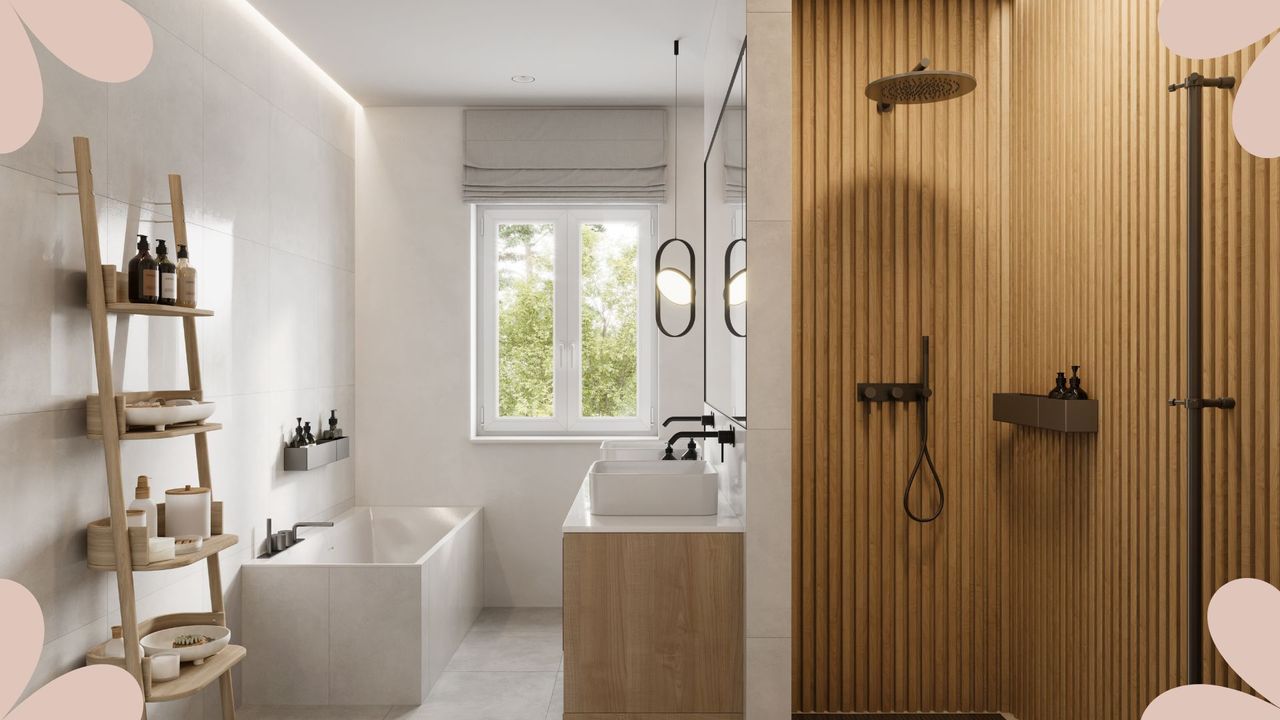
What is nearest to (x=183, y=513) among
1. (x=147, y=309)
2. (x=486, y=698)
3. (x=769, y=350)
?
(x=147, y=309)

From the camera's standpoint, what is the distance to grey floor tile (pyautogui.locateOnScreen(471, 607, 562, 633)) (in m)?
4.09

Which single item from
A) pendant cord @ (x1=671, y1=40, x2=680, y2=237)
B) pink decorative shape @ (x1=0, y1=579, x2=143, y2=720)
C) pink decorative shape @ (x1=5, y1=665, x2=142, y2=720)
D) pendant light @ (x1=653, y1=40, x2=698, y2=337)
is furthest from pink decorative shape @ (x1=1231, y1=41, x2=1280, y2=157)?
pendant cord @ (x1=671, y1=40, x2=680, y2=237)

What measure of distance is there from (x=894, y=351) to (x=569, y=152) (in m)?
2.40

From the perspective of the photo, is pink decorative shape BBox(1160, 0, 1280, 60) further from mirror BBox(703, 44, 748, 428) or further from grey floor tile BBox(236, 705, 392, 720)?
grey floor tile BBox(236, 705, 392, 720)

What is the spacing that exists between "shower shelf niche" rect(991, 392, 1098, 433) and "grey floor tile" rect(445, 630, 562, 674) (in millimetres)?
2215

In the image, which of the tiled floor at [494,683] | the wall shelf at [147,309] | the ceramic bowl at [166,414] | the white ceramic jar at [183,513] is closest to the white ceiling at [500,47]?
the wall shelf at [147,309]

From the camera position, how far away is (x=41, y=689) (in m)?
1.66

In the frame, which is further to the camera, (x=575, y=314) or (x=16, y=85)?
(x=575, y=314)

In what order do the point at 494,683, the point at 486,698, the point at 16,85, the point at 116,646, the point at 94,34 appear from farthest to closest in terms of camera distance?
1. the point at 494,683
2. the point at 486,698
3. the point at 116,646
4. the point at 94,34
5. the point at 16,85

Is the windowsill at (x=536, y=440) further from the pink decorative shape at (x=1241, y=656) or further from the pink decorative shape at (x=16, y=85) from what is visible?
the pink decorative shape at (x=16, y=85)

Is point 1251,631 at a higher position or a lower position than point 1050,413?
lower

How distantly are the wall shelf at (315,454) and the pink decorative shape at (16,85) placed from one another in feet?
8.22

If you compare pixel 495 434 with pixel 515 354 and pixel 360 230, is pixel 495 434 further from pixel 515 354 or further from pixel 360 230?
pixel 360 230

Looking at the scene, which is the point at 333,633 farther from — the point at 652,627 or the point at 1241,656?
the point at 1241,656
